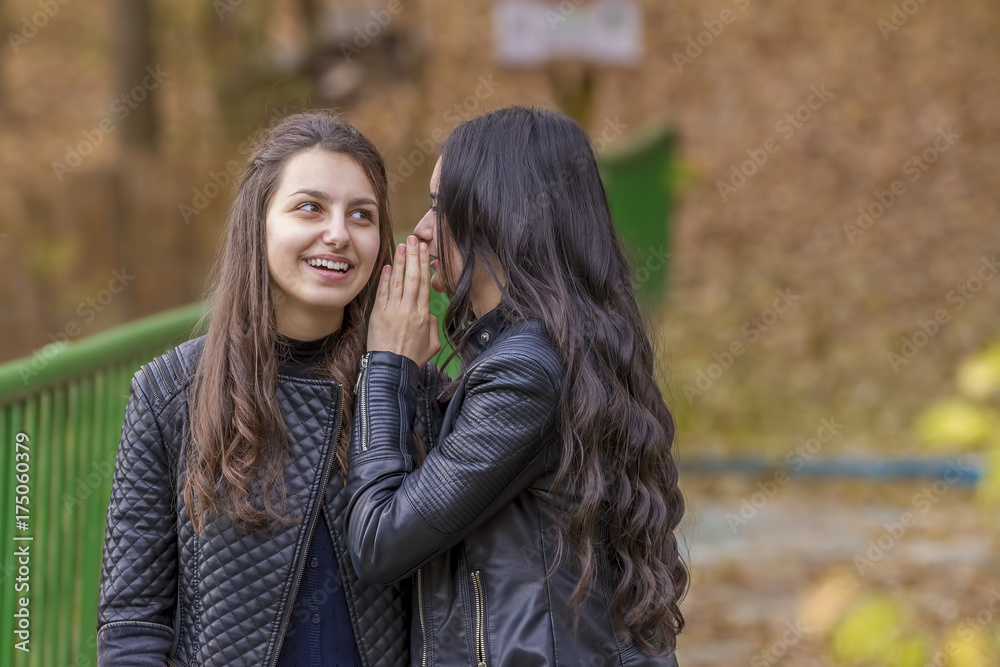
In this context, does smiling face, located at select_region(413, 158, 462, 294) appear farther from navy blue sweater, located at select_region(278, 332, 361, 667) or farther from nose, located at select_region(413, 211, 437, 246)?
navy blue sweater, located at select_region(278, 332, 361, 667)

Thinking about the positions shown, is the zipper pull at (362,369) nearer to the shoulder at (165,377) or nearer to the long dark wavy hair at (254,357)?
the long dark wavy hair at (254,357)

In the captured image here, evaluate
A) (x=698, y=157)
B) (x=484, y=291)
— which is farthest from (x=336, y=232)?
(x=698, y=157)

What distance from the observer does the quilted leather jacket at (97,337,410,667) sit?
2.22m

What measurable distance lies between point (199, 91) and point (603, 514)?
1571cm

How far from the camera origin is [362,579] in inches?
86.4

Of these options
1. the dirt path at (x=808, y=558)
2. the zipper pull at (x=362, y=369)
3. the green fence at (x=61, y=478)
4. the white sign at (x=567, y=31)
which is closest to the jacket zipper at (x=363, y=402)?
the zipper pull at (x=362, y=369)

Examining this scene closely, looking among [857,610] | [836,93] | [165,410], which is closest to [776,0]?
[836,93]

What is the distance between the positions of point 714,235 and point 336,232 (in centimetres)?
1033

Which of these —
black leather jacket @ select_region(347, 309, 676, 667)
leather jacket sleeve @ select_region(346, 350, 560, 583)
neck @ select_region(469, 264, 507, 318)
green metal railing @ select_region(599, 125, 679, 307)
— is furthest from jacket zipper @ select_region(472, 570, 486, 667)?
green metal railing @ select_region(599, 125, 679, 307)

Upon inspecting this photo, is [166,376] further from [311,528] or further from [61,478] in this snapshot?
[61,478]

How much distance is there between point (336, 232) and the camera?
233cm

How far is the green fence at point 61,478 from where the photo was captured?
9.14 ft

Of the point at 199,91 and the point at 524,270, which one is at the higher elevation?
the point at 199,91

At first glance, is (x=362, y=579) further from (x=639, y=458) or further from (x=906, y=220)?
(x=906, y=220)
